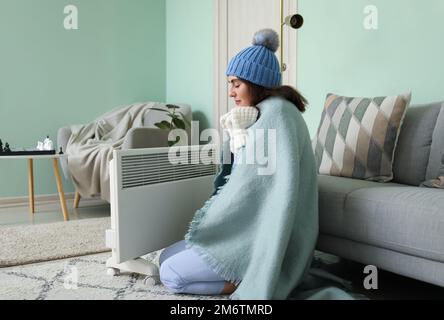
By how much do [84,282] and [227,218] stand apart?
2.26 ft

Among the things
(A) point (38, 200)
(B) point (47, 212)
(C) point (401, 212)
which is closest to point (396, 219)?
(C) point (401, 212)

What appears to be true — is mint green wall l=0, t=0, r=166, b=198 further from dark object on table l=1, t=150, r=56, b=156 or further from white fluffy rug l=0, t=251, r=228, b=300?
white fluffy rug l=0, t=251, r=228, b=300

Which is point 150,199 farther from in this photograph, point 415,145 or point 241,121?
point 415,145

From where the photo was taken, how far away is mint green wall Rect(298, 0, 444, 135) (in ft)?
7.08

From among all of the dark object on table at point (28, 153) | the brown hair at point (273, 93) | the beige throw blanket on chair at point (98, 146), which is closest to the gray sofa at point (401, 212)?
the brown hair at point (273, 93)

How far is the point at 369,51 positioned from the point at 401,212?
1242 millimetres

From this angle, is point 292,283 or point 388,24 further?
point 388,24

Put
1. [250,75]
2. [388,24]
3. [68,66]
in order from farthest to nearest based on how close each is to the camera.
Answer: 1. [68,66]
2. [388,24]
3. [250,75]

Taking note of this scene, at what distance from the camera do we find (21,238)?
8.25 ft

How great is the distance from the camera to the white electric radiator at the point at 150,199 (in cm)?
171

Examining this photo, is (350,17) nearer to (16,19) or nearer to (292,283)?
(292,283)

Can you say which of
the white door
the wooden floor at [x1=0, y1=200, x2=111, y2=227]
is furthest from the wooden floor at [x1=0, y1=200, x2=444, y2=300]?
the white door

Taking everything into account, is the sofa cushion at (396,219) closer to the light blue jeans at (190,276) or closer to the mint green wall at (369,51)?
the light blue jeans at (190,276)

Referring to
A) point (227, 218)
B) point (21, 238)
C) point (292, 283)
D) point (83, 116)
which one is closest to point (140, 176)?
point (227, 218)
